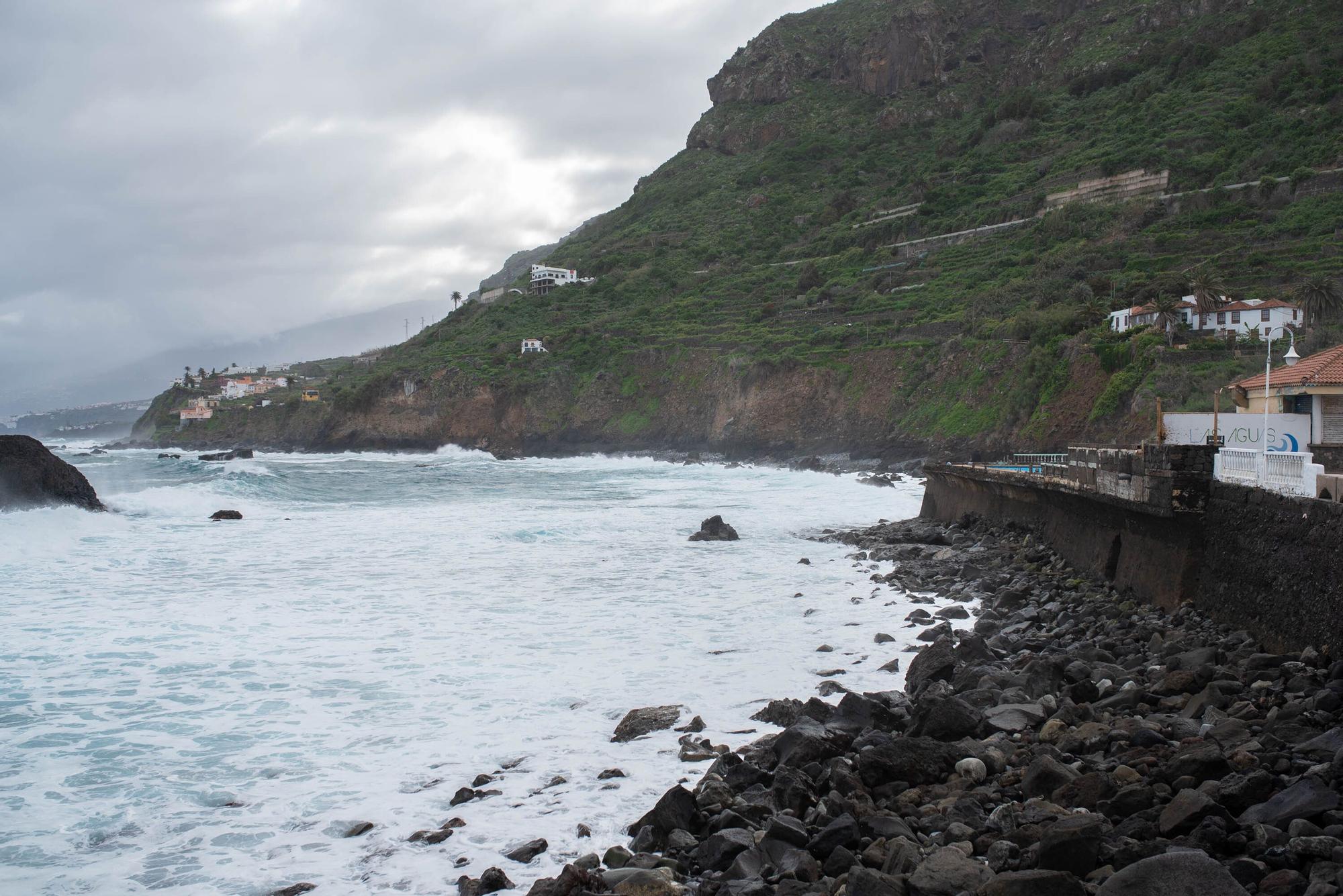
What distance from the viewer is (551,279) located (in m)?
104

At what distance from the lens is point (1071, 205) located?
62000 millimetres

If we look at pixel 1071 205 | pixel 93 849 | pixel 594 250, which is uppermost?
pixel 594 250

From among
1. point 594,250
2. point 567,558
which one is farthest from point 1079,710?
point 594,250

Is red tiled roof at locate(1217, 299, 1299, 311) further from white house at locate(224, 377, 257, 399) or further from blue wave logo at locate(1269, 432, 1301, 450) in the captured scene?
white house at locate(224, 377, 257, 399)

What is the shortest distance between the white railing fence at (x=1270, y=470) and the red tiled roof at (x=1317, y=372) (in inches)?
207

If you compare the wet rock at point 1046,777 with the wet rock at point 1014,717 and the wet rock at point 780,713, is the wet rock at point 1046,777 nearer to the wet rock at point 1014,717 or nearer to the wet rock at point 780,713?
the wet rock at point 1014,717

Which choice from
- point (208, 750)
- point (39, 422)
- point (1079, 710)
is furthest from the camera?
point (39, 422)

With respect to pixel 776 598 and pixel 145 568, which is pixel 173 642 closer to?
pixel 145 568

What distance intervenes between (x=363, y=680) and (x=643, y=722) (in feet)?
13.3

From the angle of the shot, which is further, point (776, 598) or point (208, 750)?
point (776, 598)

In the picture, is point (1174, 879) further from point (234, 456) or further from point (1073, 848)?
point (234, 456)

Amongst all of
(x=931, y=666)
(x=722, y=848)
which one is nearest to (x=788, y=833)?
(x=722, y=848)

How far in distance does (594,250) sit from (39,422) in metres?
135

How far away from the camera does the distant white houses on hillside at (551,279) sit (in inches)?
4023
